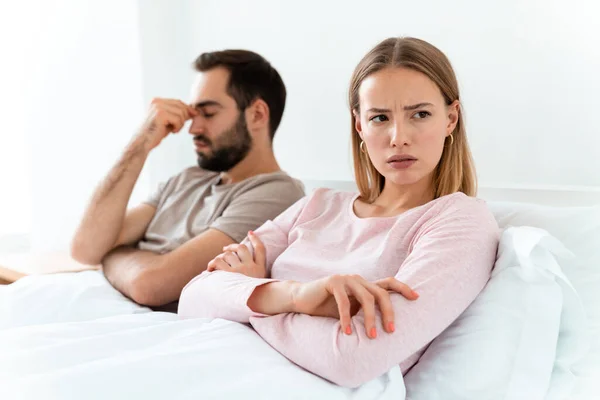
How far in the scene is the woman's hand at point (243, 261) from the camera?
4.05 ft

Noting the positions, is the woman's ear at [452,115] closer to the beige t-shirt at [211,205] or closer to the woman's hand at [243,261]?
the woman's hand at [243,261]

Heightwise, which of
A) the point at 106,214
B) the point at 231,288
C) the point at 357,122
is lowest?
the point at 106,214

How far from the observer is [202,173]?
194cm

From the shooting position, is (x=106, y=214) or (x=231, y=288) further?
(x=106, y=214)

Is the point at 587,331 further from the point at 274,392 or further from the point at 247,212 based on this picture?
the point at 247,212

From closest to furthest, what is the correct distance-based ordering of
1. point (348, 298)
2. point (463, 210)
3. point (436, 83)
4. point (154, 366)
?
point (154, 366), point (348, 298), point (463, 210), point (436, 83)

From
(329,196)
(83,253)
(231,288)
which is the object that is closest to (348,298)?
(231,288)

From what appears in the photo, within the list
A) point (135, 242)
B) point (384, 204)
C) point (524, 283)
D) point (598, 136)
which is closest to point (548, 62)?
point (598, 136)

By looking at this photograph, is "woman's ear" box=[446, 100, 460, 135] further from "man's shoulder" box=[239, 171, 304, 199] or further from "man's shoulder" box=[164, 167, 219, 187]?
"man's shoulder" box=[164, 167, 219, 187]

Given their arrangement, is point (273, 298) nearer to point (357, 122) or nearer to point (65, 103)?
point (357, 122)

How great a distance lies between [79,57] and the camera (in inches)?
98.2

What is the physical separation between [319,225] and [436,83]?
13.9 inches

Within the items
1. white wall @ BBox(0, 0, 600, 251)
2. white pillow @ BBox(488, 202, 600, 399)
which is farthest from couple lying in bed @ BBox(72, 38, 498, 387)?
white wall @ BBox(0, 0, 600, 251)

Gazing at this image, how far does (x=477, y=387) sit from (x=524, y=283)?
178 mm
